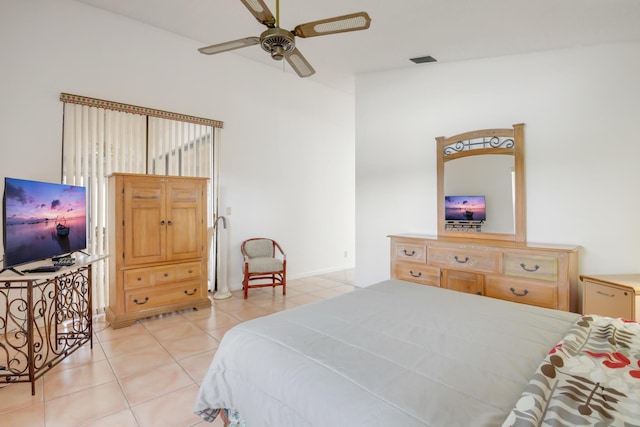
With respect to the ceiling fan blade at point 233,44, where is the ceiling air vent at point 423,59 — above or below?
above

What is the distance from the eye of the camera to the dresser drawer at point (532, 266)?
2.75 m

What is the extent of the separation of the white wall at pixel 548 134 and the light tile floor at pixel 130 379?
8.44ft

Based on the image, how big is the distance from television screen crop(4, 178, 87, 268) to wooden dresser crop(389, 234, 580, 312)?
322cm

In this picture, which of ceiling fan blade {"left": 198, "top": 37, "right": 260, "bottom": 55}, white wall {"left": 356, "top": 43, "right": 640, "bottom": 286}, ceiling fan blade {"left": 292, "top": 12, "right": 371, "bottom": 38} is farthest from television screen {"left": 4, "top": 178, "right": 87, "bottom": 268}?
white wall {"left": 356, "top": 43, "right": 640, "bottom": 286}

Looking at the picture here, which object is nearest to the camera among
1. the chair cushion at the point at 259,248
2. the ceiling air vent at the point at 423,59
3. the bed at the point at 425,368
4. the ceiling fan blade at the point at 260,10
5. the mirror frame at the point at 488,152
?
the bed at the point at 425,368

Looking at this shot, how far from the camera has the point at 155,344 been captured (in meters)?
2.77

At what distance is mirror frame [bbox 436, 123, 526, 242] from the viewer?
128 inches

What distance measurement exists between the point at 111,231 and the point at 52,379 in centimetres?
147

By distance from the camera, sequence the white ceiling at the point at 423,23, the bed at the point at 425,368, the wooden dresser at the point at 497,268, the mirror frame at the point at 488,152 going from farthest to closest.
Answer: the mirror frame at the point at 488,152 < the wooden dresser at the point at 497,268 < the white ceiling at the point at 423,23 < the bed at the point at 425,368

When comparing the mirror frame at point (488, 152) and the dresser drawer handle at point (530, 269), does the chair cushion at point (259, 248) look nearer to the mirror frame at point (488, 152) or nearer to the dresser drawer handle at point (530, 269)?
the mirror frame at point (488, 152)

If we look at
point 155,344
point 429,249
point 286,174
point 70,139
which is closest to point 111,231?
point 70,139

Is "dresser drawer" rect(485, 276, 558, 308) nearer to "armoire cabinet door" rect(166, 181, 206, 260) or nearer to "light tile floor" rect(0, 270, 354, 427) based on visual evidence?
"light tile floor" rect(0, 270, 354, 427)

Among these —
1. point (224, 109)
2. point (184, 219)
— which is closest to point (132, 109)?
point (224, 109)

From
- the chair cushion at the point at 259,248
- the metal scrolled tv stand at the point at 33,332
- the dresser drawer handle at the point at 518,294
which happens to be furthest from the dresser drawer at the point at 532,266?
the metal scrolled tv stand at the point at 33,332
